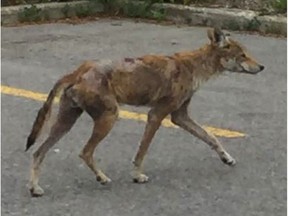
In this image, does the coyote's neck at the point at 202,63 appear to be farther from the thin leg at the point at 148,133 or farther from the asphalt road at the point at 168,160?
the asphalt road at the point at 168,160

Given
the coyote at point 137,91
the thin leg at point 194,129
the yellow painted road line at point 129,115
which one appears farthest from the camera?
the yellow painted road line at point 129,115

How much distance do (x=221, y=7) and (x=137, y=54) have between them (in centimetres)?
237

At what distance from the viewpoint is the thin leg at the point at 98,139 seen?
615 cm

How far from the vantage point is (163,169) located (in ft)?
21.6

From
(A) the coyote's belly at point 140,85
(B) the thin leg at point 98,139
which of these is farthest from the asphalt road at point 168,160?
(A) the coyote's belly at point 140,85

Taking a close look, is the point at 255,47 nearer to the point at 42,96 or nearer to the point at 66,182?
the point at 42,96

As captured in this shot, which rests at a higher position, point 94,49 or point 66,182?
point 66,182

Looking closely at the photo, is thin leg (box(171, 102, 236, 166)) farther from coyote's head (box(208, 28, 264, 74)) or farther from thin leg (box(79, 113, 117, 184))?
thin leg (box(79, 113, 117, 184))

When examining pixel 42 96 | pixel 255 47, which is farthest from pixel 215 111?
pixel 255 47

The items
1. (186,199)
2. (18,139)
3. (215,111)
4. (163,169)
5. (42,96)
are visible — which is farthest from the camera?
(42,96)

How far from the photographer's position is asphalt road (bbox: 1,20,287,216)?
585 centimetres

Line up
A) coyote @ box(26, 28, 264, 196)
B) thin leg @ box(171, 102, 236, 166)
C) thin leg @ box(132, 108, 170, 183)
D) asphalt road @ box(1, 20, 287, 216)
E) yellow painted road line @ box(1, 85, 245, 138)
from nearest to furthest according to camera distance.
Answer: asphalt road @ box(1, 20, 287, 216)
coyote @ box(26, 28, 264, 196)
thin leg @ box(132, 108, 170, 183)
thin leg @ box(171, 102, 236, 166)
yellow painted road line @ box(1, 85, 245, 138)

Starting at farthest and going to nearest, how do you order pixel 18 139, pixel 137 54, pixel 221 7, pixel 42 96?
pixel 221 7
pixel 137 54
pixel 42 96
pixel 18 139

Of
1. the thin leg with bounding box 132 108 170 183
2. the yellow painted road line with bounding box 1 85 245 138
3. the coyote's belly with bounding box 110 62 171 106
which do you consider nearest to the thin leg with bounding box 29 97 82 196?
the yellow painted road line with bounding box 1 85 245 138
